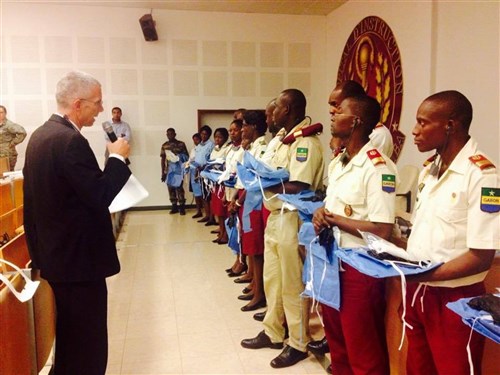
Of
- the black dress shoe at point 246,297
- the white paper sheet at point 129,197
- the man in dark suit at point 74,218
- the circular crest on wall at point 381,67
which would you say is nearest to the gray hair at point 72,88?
the man in dark suit at point 74,218

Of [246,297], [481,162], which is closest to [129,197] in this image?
[481,162]

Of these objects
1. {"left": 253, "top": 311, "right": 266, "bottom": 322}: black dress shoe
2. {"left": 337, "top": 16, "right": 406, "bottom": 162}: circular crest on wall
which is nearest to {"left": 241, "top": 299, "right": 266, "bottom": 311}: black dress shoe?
{"left": 253, "top": 311, "right": 266, "bottom": 322}: black dress shoe

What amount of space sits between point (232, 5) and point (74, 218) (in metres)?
7.21

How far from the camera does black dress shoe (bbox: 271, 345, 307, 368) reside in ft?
9.20

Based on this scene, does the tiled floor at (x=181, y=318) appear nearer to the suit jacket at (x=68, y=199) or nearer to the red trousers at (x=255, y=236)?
the red trousers at (x=255, y=236)

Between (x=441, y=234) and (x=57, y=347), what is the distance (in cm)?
182

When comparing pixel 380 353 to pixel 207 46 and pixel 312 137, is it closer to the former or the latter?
pixel 312 137

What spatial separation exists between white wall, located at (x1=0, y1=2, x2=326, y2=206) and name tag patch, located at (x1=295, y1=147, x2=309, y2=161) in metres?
6.42

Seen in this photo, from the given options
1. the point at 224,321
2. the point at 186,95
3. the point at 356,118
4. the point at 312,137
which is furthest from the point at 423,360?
the point at 186,95

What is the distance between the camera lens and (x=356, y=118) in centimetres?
207

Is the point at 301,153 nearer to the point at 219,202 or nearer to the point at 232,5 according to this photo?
the point at 219,202

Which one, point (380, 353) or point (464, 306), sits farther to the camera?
point (380, 353)

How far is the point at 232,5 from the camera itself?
26.9ft

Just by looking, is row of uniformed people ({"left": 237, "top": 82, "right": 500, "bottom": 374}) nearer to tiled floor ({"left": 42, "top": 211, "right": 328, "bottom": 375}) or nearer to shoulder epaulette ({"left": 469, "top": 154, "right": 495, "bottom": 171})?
shoulder epaulette ({"left": 469, "top": 154, "right": 495, "bottom": 171})
